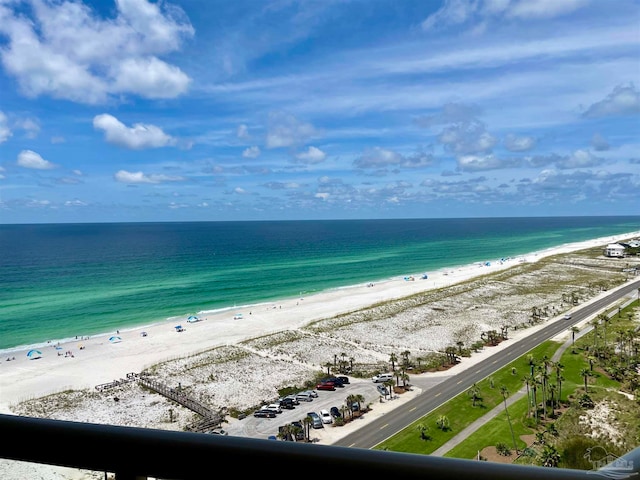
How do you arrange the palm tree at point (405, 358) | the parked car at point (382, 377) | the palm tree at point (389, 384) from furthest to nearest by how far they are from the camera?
the palm tree at point (405, 358) → the parked car at point (382, 377) → the palm tree at point (389, 384)

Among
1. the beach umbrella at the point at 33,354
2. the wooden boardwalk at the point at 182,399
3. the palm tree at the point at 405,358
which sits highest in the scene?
the beach umbrella at the point at 33,354

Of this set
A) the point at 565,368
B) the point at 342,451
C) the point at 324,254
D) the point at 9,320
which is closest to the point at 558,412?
the point at 565,368

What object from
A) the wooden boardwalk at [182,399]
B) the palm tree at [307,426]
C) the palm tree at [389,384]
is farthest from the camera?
the palm tree at [389,384]

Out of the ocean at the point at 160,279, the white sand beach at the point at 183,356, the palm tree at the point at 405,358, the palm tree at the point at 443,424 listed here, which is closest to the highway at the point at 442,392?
the white sand beach at the point at 183,356

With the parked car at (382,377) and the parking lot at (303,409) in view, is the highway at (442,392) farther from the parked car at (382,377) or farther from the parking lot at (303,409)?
the parked car at (382,377)

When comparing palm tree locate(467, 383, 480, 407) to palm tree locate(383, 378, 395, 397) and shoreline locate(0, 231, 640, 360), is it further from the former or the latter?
shoreline locate(0, 231, 640, 360)

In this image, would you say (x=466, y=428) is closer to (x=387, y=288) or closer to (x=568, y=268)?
(x=387, y=288)

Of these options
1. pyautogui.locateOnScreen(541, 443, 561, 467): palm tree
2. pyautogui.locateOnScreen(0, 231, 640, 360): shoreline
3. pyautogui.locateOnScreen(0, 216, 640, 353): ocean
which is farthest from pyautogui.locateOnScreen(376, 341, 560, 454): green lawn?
pyautogui.locateOnScreen(0, 216, 640, 353): ocean

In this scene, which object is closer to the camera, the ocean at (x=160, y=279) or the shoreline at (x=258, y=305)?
the shoreline at (x=258, y=305)

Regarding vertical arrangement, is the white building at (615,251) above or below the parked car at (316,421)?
above
